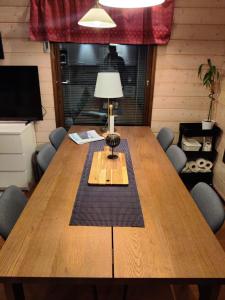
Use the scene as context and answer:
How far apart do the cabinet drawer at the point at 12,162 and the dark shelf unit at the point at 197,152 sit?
77.7 inches

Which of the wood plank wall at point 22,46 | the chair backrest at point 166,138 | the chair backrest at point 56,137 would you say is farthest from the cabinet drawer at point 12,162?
the chair backrest at point 166,138

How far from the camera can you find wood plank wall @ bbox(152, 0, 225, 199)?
269 cm

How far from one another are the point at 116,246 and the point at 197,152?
221cm

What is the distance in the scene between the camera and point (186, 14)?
2697 mm

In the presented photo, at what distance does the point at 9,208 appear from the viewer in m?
1.39

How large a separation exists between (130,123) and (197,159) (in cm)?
101

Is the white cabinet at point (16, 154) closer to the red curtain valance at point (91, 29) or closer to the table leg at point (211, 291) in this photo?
the red curtain valance at point (91, 29)

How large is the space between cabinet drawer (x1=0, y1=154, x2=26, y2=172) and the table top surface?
136 cm

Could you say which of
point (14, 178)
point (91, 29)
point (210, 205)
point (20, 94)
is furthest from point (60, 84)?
point (210, 205)

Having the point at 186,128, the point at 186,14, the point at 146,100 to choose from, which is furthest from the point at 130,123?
the point at 186,14

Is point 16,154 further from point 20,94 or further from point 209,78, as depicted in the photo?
point 209,78

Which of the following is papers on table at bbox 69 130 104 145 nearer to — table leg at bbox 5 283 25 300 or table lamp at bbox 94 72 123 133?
table lamp at bbox 94 72 123 133

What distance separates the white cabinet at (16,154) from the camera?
2686 mm

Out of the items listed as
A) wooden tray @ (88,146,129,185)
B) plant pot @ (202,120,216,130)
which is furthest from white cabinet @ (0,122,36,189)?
plant pot @ (202,120,216,130)
